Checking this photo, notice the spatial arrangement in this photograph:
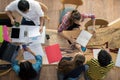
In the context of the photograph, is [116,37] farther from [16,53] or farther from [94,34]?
[16,53]

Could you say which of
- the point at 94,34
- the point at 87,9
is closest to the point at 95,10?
the point at 87,9

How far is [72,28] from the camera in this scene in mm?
3775

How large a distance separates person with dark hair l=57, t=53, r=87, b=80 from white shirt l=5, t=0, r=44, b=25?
2.51 feet

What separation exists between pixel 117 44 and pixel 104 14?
138 centimetres

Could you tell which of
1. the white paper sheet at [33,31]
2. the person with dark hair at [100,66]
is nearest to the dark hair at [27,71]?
the white paper sheet at [33,31]

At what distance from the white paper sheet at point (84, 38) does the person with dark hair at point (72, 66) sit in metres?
0.37

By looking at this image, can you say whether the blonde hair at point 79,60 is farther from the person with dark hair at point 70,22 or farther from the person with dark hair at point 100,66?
the person with dark hair at point 70,22

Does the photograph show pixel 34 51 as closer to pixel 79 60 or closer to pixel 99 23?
pixel 79 60

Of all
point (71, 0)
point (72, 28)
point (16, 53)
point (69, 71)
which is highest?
point (71, 0)

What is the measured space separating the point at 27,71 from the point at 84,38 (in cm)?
100

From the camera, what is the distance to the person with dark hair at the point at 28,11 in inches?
130

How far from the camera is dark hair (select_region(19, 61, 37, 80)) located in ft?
10.2

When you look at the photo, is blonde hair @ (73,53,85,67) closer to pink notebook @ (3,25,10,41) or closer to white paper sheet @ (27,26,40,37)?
white paper sheet @ (27,26,40,37)

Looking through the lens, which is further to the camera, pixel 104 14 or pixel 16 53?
pixel 104 14
